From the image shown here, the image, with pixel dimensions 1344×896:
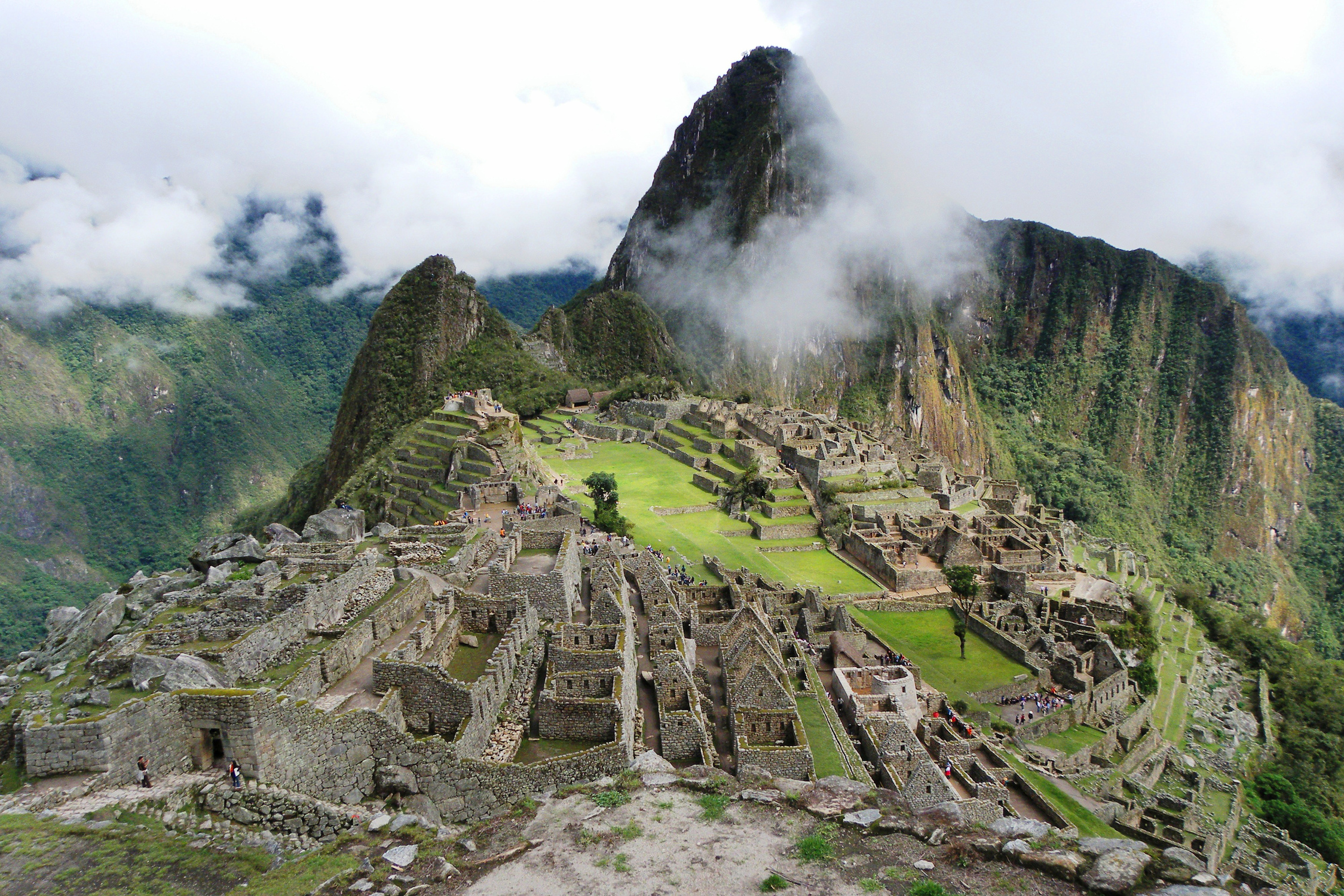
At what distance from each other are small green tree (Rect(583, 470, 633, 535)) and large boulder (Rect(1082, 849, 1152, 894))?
100 ft

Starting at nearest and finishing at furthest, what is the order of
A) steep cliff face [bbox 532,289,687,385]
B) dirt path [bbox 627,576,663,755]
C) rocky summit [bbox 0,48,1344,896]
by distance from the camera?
rocky summit [bbox 0,48,1344,896] → dirt path [bbox 627,576,663,755] → steep cliff face [bbox 532,289,687,385]

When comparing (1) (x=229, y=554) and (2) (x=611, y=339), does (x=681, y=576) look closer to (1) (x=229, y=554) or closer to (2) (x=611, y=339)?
(1) (x=229, y=554)

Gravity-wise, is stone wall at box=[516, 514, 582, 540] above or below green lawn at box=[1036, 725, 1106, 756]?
above

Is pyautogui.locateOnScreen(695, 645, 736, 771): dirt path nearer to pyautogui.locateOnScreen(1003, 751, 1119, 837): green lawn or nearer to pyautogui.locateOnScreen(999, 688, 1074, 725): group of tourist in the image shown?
pyautogui.locateOnScreen(1003, 751, 1119, 837): green lawn

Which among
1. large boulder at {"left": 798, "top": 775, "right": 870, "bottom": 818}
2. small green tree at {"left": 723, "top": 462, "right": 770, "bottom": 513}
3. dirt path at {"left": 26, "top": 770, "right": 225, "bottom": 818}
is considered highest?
small green tree at {"left": 723, "top": 462, "right": 770, "bottom": 513}

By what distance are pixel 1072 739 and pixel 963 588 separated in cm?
1132

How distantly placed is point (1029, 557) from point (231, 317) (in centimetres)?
13436

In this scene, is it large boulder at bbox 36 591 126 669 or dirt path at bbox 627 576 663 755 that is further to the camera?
dirt path at bbox 627 576 663 755

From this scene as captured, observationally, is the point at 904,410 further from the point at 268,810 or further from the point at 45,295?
the point at 268,810

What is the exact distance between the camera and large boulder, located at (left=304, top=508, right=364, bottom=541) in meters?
23.3

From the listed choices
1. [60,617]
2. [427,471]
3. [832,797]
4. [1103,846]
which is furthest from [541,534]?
[427,471]

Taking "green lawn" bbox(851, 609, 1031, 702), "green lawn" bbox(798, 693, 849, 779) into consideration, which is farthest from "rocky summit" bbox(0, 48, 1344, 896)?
"green lawn" bbox(851, 609, 1031, 702)

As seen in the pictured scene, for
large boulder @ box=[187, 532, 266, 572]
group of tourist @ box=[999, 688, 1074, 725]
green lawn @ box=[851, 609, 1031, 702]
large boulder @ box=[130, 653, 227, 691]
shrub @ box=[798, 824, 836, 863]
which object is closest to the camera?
shrub @ box=[798, 824, 836, 863]

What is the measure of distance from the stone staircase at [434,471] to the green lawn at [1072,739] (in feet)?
97.7
